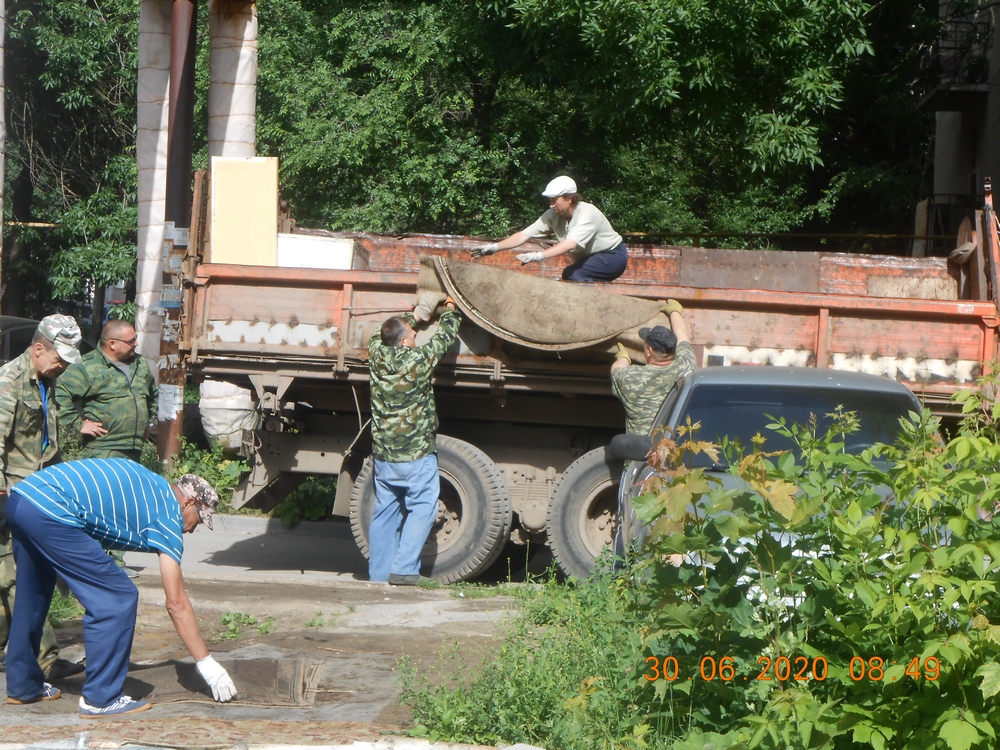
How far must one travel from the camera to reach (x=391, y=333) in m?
6.84

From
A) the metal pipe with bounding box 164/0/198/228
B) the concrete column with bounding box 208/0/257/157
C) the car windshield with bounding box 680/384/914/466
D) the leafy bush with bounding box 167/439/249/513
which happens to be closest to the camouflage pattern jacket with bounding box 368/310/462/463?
the car windshield with bounding box 680/384/914/466

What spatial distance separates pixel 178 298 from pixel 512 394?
8.02 feet

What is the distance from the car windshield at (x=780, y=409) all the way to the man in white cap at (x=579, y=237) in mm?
2080

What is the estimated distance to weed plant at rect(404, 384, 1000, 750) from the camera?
9.95ft

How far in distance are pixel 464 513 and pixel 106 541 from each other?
3164mm

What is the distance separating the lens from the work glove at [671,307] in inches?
269

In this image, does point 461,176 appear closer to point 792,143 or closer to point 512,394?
point 792,143

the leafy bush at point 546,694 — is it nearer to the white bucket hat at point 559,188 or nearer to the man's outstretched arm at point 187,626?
the man's outstretched arm at point 187,626

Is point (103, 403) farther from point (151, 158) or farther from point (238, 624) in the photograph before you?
point (151, 158)

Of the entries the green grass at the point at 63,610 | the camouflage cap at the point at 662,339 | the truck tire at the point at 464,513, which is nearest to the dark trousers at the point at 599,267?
the camouflage cap at the point at 662,339

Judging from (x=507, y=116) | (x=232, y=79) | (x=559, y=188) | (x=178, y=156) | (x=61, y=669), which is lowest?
(x=61, y=669)

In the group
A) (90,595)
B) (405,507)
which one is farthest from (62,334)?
(405,507)

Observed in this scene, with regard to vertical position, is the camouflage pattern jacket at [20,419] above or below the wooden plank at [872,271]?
below
